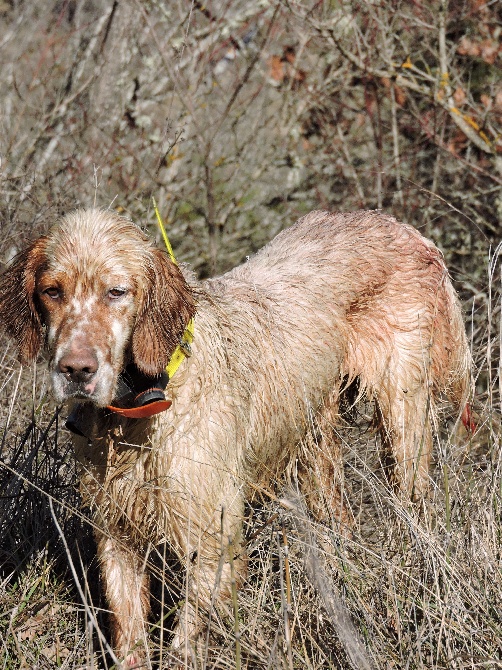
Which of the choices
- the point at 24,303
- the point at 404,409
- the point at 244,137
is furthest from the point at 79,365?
the point at 244,137

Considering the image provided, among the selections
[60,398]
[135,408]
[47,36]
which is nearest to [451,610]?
[135,408]

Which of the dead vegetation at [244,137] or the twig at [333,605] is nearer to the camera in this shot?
the twig at [333,605]

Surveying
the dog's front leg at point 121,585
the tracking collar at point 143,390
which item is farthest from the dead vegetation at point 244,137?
the tracking collar at point 143,390

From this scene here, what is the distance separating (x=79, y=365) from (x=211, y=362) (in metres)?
0.61

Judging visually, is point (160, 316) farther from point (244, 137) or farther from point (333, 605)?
point (244, 137)

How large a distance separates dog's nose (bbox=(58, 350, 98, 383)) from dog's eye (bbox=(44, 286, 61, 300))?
268mm

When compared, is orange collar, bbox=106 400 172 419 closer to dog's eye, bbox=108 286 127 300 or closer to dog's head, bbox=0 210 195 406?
dog's head, bbox=0 210 195 406

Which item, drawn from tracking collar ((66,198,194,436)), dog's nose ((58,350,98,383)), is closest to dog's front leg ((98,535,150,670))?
tracking collar ((66,198,194,436))

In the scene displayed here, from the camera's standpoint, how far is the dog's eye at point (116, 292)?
2863 millimetres

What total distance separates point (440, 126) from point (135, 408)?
4461 mm

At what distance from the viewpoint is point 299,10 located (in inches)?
248

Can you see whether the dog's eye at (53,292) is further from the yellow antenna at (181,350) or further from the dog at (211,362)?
the yellow antenna at (181,350)

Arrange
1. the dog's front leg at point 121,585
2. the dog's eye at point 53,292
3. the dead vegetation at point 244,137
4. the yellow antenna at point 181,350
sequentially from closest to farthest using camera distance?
the dog's eye at point 53,292 < the yellow antenna at point 181,350 < the dog's front leg at point 121,585 < the dead vegetation at point 244,137

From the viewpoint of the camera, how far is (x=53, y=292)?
2861 mm
